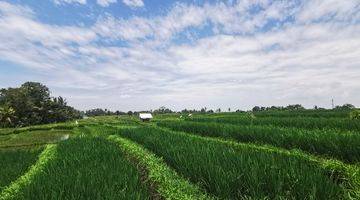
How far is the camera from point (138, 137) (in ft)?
50.4

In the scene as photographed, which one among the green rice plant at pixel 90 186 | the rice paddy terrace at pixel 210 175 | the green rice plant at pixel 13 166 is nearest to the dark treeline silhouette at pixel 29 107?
the green rice plant at pixel 13 166

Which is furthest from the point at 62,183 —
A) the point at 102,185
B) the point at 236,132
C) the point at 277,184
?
the point at 236,132

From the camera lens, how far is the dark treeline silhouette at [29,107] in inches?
1868

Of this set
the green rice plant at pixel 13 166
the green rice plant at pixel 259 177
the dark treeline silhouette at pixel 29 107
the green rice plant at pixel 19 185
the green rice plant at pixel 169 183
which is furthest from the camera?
the dark treeline silhouette at pixel 29 107

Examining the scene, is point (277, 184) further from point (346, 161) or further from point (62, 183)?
point (346, 161)

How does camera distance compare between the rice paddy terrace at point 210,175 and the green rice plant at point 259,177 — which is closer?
the green rice plant at point 259,177

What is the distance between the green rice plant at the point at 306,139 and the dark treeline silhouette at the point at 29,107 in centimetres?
3770

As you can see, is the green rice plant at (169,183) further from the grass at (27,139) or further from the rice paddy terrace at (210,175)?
the grass at (27,139)

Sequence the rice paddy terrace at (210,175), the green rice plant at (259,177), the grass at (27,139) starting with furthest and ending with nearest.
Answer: the grass at (27,139)
the rice paddy terrace at (210,175)
the green rice plant at (259,177)

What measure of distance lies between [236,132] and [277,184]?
8949 millimetres

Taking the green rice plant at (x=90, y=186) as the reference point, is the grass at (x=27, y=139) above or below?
above

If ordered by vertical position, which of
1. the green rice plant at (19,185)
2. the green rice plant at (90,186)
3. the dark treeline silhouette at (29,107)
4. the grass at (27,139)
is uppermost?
the dark treeline silhouette at (29,107)

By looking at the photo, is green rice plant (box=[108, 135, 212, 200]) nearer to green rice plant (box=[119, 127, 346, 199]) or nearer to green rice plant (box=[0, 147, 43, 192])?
green rice plant (box=[119, 127, 346, 199])

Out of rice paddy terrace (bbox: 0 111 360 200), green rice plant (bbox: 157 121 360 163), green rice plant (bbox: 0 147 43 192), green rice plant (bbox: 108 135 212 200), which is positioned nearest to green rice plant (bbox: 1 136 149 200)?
rice paddy terrace (bbox: 0 111 360 200)
